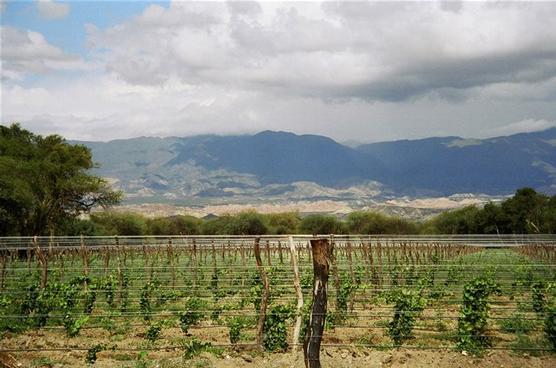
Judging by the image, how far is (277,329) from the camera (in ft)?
37.1

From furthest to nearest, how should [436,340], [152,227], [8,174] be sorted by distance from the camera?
[152,227] → [8,174] → [436,340]

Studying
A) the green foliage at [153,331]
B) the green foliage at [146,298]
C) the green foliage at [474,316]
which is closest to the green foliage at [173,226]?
the green foliage at [146,298]

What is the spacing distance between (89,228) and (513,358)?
5417 centimetres

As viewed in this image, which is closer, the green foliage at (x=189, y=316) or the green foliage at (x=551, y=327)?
the green foliage at (x=551, y=327)

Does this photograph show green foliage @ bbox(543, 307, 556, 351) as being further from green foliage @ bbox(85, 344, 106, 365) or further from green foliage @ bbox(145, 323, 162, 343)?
green foliage @ bbox(85, 344, 106, 365)

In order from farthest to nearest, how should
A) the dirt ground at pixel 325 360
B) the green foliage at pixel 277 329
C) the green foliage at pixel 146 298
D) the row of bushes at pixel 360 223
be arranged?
the row of bushes at pixel 360 223
the green foliage at pixel 146 298
the green foliage at pixel 277 329
the dirt ground at pixel 325 360

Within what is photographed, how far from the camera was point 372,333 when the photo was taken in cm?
1294

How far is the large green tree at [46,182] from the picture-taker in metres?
41.1

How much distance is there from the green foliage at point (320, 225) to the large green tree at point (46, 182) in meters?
49.9

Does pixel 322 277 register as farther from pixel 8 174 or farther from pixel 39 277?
pixel 8 174

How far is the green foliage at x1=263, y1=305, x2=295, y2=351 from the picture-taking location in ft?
36.8

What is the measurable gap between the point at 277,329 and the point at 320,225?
8392cm

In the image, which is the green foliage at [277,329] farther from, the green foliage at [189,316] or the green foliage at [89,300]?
the green foliage at [89,300]

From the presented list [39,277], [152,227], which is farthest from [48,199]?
[152,227]
